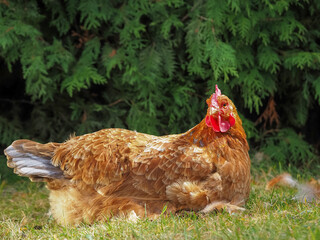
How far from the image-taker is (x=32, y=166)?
359cm

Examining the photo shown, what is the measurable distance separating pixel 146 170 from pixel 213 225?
2.75ft

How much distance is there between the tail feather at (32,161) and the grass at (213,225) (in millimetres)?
450

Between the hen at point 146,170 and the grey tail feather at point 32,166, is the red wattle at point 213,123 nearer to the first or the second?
the hen at point 146,170

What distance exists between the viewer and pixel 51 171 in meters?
3.63

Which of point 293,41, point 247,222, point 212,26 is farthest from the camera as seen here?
point 293,41

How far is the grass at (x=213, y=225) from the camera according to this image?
244cm

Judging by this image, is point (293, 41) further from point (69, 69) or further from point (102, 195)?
point (102, 195)

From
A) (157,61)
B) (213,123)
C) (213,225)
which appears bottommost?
(213,225)

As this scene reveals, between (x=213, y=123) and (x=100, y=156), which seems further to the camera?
(x=100, y=156)

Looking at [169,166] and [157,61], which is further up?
[157,61]

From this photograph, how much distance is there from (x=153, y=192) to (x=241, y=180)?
722 mm

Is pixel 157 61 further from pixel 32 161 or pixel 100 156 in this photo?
pixel 32 161

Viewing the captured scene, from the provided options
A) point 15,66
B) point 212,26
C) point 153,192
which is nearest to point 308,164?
point 212,26

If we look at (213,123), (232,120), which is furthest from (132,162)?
(232,120)
